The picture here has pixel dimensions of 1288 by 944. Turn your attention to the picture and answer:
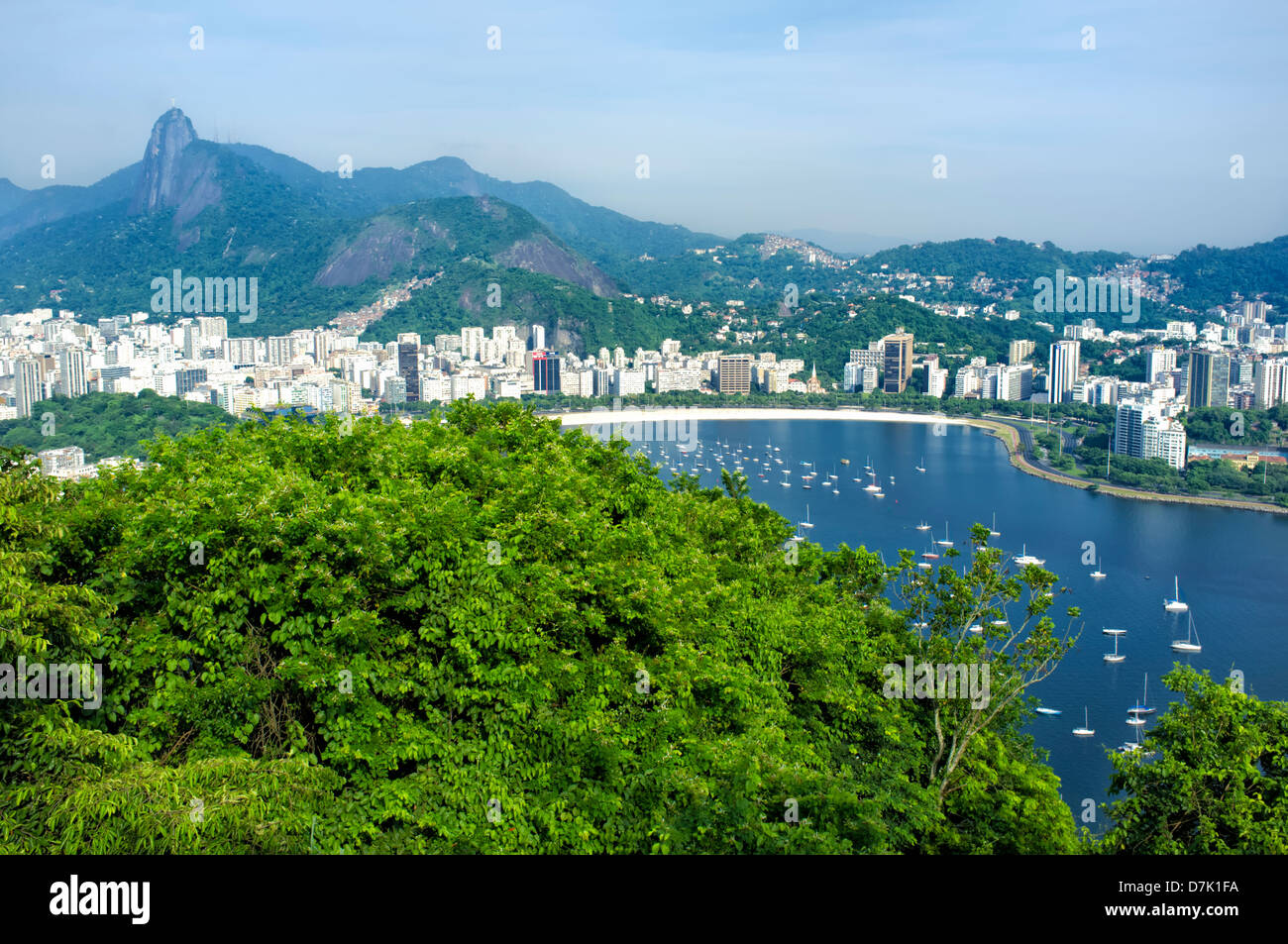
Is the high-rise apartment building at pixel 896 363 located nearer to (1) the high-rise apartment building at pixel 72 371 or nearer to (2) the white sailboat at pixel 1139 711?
(1) the high-rise apartment building at pixel 72 371

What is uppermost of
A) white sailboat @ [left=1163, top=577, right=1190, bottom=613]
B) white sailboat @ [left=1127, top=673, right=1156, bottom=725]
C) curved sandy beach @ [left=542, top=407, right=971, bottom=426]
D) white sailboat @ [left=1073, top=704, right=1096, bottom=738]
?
curved sandy beach @ [left=542, top=407, right=971, bottom=426]

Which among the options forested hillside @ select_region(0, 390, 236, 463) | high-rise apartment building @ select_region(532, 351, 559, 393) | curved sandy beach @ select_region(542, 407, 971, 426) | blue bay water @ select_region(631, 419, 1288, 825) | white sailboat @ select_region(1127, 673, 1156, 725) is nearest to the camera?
white sailboat @ select_region(1127, 673, 1156, 725)

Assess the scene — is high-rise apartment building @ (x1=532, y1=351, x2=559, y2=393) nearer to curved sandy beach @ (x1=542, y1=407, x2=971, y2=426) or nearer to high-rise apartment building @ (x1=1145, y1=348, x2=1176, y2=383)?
curved sandy beach @ (x1=542, y1=407, x2=971, y2=426)

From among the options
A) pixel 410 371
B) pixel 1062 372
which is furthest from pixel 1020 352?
pixel 410 371

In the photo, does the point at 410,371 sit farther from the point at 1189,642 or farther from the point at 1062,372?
the point at 1189,642

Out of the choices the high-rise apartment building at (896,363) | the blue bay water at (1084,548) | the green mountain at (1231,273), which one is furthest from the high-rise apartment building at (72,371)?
the green mountain at (1231,273)

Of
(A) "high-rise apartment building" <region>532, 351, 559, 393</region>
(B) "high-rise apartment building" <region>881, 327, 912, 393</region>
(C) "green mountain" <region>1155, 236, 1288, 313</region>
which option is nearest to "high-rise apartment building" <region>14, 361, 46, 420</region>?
(A) "high-rise apartment building" <region>532, 351, 559, 393</region>

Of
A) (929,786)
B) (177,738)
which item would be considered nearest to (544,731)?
(177,738)
